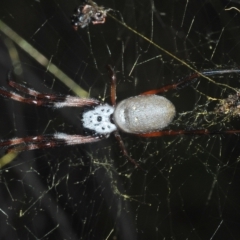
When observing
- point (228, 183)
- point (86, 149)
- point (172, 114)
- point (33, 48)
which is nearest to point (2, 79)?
point (33, 48)

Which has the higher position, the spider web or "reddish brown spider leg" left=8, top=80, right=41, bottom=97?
"reddish brown spider leg" left=8, top=80, right=41, bottom=97

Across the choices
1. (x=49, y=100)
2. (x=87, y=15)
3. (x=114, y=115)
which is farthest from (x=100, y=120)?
(x=87, y=15)

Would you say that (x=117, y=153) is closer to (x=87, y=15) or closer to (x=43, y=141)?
(x=43, y=141)

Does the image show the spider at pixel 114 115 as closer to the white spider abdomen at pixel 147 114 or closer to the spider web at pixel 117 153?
the white spider abdomen at pixel 147 114

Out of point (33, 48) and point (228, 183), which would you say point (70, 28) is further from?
point (228, 183)

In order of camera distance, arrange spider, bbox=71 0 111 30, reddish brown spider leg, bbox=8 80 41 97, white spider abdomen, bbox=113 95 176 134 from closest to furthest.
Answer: white spider abdomen, bbox=113 95 176 134
reddish brown spider leg, bbox=8 80 41 97
spider, bbox=71 0 111 30

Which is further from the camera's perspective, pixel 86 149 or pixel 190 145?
pixel 86 149

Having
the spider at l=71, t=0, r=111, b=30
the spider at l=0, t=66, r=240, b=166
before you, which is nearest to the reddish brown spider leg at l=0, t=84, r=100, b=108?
the spider at l=0, t=66, r=240, b=166

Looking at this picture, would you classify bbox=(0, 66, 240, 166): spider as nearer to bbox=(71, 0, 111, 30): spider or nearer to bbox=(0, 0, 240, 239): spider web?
bbox=(0, 0, 240, 239): spider web
